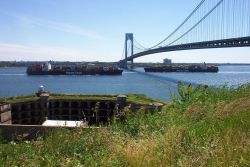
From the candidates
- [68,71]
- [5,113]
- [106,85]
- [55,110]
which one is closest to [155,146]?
[5,113]

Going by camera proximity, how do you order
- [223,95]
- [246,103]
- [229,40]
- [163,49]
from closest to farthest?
[246,103] < [223,95] < [229,40] < [163,49]

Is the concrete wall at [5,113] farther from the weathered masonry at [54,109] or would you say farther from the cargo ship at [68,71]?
the cargo ship at [68,71]

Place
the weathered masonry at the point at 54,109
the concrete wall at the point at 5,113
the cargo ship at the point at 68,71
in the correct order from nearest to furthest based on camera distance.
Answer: the concrete wall at the point at 5,113 < the weathered masonry at the point at 54,109 < the cargo ship at the point at 68,71

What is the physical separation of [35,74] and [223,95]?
15458 cm

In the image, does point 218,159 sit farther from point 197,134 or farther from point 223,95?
point 223,95

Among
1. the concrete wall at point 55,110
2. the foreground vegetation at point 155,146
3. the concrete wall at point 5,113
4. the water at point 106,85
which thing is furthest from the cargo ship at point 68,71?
the foreground vegetation at point 155,146

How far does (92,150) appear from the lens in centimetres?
840

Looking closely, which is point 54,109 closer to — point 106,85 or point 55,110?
point 55,110

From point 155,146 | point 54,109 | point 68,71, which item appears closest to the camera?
point 155,146

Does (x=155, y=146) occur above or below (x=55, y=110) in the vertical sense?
above

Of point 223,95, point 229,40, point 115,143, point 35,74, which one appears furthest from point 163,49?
point 115,143

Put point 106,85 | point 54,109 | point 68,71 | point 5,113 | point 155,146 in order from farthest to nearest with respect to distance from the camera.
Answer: point 68,71, point 106,85, point 54,109, point 5,113, point 155,146

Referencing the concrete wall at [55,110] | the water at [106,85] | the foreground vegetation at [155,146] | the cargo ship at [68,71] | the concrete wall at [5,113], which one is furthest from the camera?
the cargo ship at [68,71]

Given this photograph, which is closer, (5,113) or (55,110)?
(5,113)
